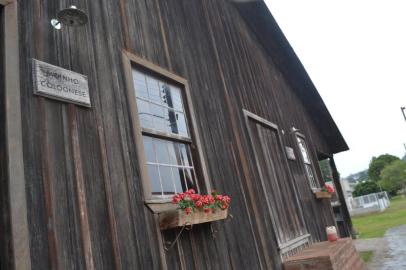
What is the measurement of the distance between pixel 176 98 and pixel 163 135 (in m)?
0.75

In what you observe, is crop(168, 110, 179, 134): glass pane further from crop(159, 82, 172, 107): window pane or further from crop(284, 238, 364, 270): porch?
crop(284, 238, 364, 270): porch

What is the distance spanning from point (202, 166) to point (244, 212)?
1.08 metres

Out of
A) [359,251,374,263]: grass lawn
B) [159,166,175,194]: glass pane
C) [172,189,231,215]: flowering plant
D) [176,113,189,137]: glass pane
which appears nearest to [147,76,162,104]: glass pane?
[176,113,189,137]: glass pane

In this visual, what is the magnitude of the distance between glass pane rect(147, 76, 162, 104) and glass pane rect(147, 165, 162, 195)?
2.71 ft

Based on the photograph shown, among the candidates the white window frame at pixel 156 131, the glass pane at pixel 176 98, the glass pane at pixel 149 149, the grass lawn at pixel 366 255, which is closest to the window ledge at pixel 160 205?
the white window frame at pixel 156 131

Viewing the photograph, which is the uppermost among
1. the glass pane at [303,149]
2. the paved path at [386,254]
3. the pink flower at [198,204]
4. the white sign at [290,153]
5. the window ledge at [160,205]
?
the glass pane at [303,149]

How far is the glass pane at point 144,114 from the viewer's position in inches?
139

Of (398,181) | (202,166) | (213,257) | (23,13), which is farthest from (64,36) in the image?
(398,181)

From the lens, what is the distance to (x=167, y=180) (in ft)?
11.5

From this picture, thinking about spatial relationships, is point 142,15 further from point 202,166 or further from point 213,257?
point 213,257

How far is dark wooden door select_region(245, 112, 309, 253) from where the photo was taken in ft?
18.5

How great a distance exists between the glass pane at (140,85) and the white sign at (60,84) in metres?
0.77

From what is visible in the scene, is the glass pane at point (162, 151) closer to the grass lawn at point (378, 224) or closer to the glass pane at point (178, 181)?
the glass pane at point (178, 181)

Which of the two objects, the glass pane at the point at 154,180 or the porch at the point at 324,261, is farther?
the porch at the point at 324,261
